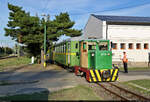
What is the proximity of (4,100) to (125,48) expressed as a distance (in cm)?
2216

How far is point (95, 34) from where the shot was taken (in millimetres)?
29156

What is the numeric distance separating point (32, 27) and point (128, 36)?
14096 mm

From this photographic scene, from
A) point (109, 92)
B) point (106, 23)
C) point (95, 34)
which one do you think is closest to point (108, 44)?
point (109, 92)

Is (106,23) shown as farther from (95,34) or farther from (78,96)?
(78,96)

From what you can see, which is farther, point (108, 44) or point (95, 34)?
point (95, 34)

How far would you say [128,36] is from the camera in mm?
26922

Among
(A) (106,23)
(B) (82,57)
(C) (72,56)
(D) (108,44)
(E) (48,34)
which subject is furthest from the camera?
(A) (106,23)

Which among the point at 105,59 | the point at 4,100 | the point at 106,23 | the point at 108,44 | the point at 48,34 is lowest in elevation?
the point at 4,100

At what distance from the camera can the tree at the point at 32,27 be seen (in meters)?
22.6

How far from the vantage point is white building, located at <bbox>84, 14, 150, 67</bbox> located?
26.3m

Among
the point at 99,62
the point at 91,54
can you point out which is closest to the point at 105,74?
the point at 99,62

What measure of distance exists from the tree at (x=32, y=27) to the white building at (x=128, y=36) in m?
4.51

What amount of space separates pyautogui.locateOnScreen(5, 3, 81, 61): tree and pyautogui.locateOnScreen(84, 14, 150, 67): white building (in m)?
4.51

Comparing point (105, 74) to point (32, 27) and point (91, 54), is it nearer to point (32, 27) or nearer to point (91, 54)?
point (91, 54)
